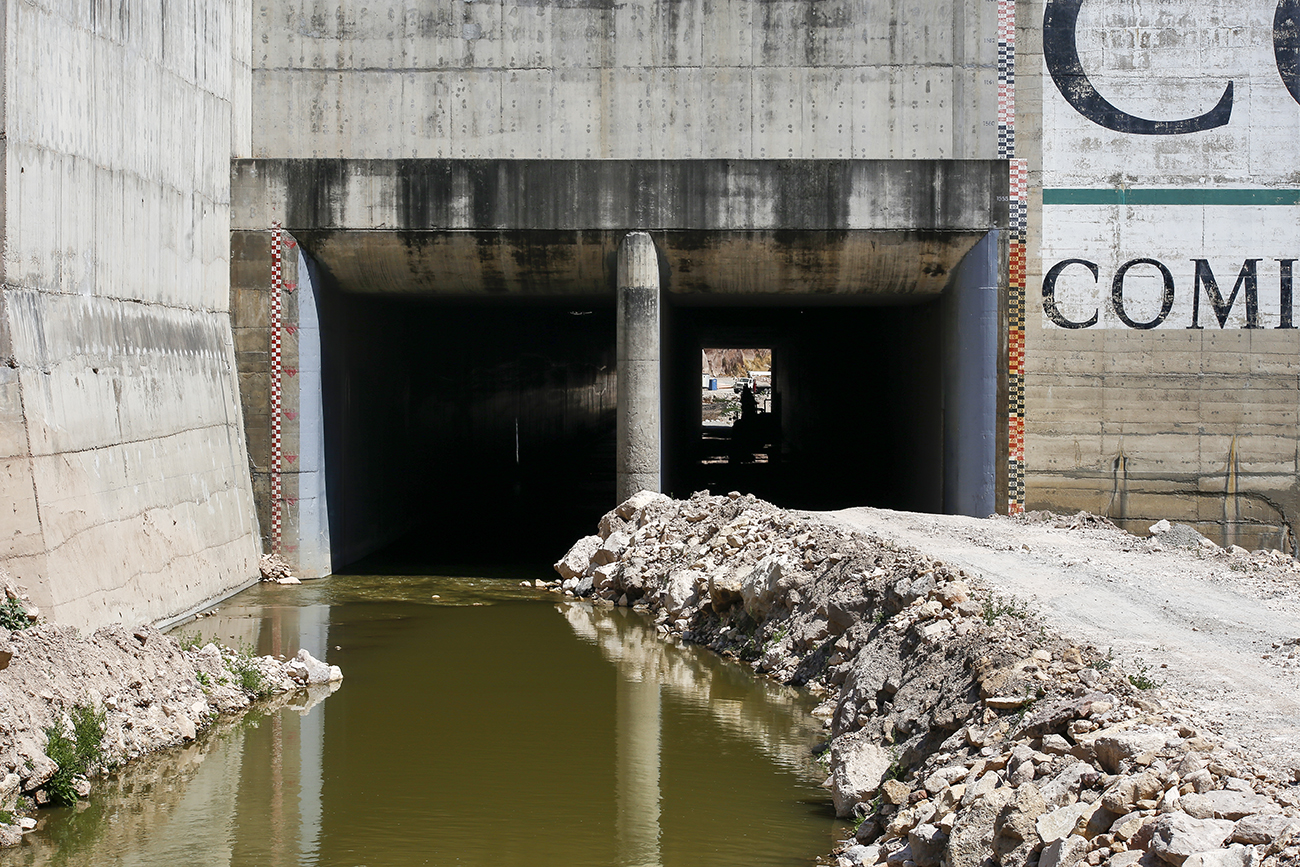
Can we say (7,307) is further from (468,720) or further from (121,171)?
(468,720)

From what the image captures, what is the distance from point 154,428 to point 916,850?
29.7 ft

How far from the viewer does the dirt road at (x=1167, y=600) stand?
6355mm

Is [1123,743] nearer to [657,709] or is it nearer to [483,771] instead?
[483,771]

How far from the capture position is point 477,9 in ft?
50.1

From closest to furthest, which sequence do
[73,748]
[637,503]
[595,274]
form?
[73,748] < [637,503] < [595,274]

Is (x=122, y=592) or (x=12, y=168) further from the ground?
(x=12, y=168)

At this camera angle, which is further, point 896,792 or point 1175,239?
point 1175,239

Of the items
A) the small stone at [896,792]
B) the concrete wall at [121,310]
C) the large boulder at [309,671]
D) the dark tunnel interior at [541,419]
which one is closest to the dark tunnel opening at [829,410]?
the dark tunnel interior at [541,419]

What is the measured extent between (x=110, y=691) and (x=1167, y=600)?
303 inches

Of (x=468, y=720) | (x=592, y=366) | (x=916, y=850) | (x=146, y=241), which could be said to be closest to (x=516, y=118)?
(x=146, y=241)

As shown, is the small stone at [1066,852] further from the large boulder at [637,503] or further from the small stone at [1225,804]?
the large boulder at [637,503]

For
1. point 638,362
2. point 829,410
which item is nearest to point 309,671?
point 638,362

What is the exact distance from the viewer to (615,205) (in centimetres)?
1518

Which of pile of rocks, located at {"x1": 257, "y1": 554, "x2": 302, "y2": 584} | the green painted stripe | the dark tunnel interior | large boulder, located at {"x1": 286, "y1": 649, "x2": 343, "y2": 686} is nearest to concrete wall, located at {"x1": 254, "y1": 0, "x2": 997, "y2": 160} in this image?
the green painted stripe
